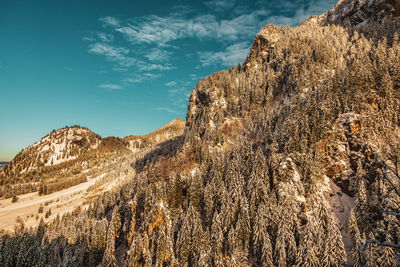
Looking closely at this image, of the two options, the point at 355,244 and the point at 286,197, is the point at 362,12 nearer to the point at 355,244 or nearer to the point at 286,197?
the point at 286,197

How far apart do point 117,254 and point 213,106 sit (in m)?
87.6

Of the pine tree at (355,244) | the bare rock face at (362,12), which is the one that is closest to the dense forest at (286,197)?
→ the pine tree at (355,244)

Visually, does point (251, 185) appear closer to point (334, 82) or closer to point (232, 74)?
point (334, 82)

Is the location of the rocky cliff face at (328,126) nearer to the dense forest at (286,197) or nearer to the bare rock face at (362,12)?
the dense forest at (286,197)

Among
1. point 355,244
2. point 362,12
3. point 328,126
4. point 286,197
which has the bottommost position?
point 355,244

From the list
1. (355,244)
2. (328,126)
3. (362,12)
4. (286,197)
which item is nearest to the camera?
(355,244)

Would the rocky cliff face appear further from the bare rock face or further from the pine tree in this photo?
the bare rock face

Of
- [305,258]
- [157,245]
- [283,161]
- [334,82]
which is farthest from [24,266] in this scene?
[334,82]

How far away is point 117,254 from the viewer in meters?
76.1

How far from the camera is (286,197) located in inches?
2368

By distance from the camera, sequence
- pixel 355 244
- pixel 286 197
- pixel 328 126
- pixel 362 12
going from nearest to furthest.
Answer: pixel 355 244 → pixel 286 197 → pixel 328 126 → pixel 362 12

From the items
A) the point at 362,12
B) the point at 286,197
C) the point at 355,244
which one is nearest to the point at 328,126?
the point at 286,197

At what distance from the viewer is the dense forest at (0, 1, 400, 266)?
50688 millimetres

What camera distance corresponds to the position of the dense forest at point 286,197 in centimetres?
5069
